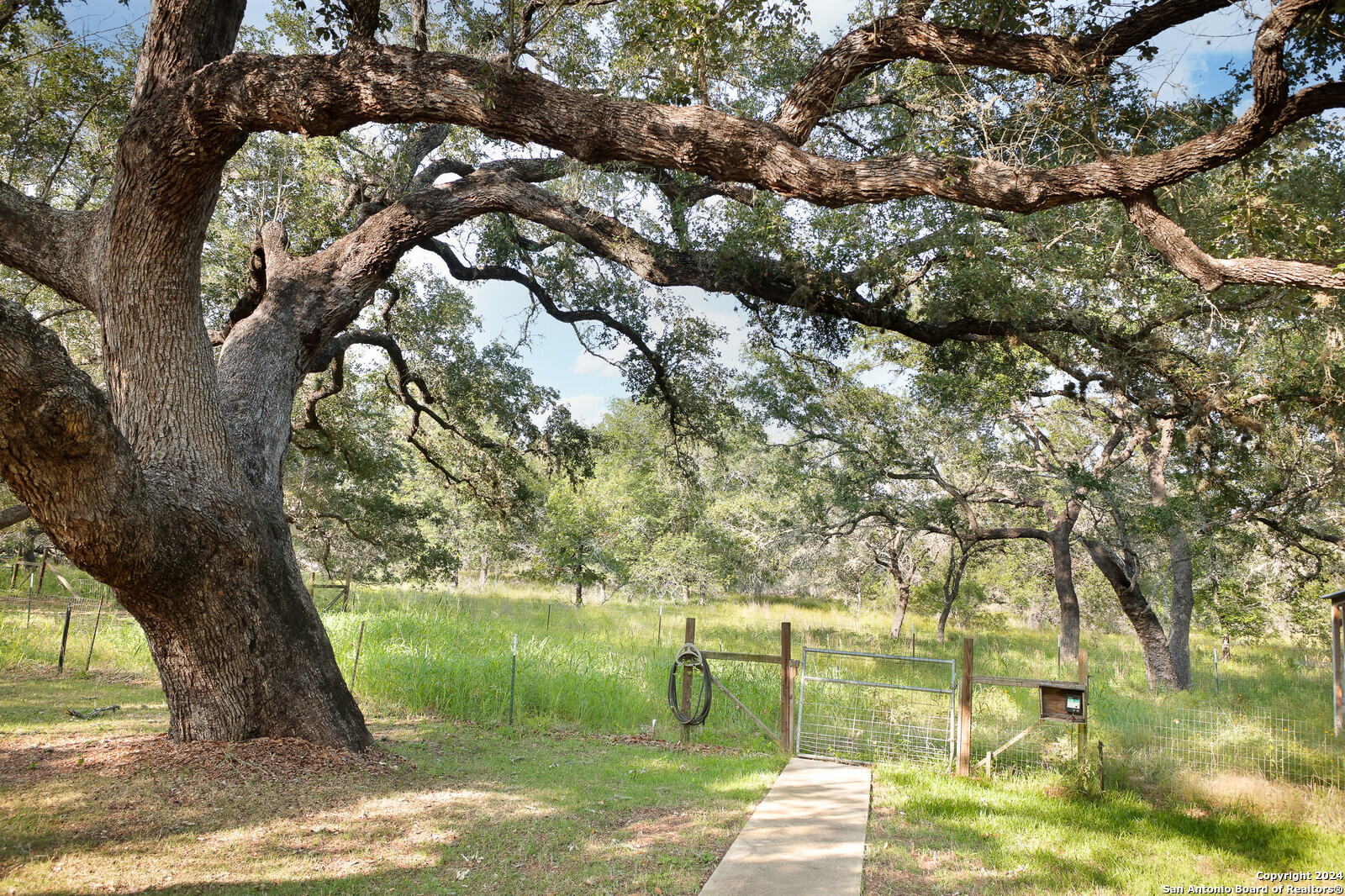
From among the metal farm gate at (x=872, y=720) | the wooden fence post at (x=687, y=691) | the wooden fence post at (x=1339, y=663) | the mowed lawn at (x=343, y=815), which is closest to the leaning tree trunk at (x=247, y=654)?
the mowed lawn at (x=343, y=815)

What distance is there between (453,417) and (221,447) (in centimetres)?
591

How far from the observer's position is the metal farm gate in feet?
24.5

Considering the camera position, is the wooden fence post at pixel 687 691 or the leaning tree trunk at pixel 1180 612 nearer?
the wooden fence post at pixel 687 691

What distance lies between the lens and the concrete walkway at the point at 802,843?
420 centimetres

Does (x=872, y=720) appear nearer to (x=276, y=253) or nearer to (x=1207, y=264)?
(x=1207, y=264)

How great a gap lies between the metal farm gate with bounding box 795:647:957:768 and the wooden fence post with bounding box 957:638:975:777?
115mm

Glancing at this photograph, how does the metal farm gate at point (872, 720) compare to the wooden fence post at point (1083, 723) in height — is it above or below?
below

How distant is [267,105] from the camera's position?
4664mm

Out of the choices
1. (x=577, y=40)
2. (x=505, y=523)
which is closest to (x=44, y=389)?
(x=577, y=40)

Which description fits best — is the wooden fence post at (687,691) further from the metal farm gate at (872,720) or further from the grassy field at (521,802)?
the metal farm gate at (872,720)

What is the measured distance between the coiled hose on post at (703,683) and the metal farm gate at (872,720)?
103cm

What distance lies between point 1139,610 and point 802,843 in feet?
33.2

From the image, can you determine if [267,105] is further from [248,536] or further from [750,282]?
[750,282]

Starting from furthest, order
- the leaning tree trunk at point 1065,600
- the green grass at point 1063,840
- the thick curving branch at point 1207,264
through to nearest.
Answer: the leaning tree trunk at point 1065,600 → the green grass at point 1063,840 → the thick curving branch at point 1207,264
